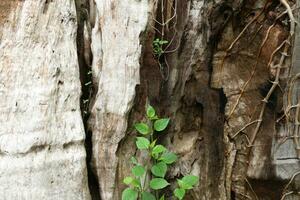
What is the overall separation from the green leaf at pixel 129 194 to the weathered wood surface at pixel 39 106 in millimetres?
167

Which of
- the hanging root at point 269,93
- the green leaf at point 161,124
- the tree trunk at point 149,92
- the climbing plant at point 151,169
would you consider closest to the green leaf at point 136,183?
the climbing plant at point 151,169

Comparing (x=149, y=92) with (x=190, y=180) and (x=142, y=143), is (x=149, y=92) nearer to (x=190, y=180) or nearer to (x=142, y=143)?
(x=142, y=143)

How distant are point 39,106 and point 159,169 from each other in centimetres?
57

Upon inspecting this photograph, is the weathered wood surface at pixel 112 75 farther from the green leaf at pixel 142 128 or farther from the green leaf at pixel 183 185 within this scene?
the green leaf at pixel 183 185

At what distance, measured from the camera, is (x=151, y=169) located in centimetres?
201

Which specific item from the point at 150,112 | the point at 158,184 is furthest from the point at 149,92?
the point at 158,184

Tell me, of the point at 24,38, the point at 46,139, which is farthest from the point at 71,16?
the point at 46,139

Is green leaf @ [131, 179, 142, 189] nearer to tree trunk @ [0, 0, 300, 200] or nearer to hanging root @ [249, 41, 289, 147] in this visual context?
tree trunk @ [0, 0, 300, 200]

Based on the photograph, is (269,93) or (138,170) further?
(269,93)

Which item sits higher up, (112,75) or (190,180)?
(112,75)

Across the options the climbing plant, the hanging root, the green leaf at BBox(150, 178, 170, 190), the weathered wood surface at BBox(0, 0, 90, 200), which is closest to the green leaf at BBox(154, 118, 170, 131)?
the climbing plant

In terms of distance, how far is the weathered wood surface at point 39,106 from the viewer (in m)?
1.90

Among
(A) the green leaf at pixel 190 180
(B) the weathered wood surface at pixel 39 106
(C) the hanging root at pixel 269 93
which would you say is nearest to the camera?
(B) the weathered wood surface at pixel 39 106

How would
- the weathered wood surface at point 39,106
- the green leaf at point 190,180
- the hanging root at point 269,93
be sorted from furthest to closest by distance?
the hanging root at point 269,93 < the green leaf at point 190,180 < the weathered wood surface at point 39,106
